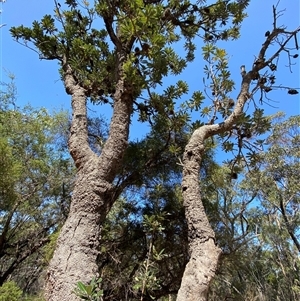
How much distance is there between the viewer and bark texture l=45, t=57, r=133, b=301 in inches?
93.7

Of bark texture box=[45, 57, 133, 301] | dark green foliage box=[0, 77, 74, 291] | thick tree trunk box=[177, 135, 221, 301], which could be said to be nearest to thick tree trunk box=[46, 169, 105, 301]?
bark texture box=[45, 57, 133, 301]

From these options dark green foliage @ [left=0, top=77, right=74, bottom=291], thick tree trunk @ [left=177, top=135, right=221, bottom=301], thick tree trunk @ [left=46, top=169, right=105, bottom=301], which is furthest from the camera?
dark green foliage @ [left=0, top=77, right=74, bottom=291]

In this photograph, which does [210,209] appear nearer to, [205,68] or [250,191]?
[205,68]

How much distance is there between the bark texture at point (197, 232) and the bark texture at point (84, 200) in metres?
0.74

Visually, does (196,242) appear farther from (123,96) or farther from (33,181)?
(33,181)

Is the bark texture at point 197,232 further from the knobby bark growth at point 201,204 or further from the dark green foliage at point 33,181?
the dark green foliage at point 33,181

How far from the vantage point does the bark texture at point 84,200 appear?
2381 millimetres

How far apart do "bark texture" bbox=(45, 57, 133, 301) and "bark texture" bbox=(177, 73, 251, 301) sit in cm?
74

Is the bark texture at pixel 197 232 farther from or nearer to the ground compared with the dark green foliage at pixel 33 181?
nearer to the ground

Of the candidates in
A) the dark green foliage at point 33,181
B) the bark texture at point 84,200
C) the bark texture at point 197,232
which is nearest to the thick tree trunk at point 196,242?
the bark texture at point 197,232

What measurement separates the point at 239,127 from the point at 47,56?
2776mm

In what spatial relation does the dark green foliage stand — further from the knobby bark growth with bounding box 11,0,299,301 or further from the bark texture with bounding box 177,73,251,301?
the bark texture with bounding box 177,73,251,301

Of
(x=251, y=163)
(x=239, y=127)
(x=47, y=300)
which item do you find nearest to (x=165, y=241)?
(x=251, y=163)

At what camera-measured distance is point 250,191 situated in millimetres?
10625
